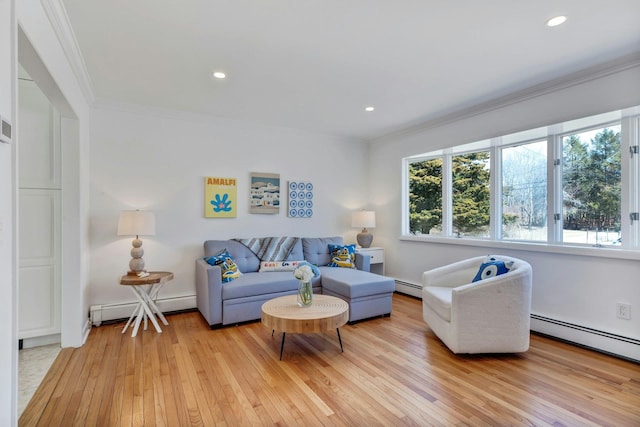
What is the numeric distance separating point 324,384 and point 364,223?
114 inches

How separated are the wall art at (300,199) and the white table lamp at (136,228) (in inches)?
74.9

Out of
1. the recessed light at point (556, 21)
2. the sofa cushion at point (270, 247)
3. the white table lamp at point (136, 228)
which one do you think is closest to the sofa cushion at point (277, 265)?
the sofa cushion at point (270, 247)

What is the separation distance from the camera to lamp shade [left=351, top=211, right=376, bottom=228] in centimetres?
486

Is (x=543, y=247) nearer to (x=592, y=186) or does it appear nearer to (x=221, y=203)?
(x=592, y=186)

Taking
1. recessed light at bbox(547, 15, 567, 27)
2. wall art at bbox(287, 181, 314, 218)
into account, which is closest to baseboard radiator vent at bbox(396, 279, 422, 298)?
wall art at bbox(287, 181, 314, 218)

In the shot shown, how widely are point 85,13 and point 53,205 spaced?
5.78ft

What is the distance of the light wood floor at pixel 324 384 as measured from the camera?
1.87 m

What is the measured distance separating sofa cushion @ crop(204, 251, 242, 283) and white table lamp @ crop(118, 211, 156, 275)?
684mm

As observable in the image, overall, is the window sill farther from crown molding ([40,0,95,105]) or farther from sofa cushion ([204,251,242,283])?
crown molding ([40,0,95,105])

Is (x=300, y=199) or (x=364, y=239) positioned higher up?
(x=300, y=199)

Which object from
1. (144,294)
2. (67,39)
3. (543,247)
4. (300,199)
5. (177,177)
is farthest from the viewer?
(300,199)

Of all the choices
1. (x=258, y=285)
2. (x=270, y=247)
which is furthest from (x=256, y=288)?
(x=270, y=247)

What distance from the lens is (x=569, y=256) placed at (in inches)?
117

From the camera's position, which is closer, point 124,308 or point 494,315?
point 494,315
